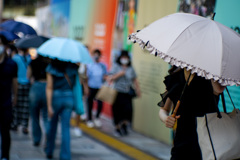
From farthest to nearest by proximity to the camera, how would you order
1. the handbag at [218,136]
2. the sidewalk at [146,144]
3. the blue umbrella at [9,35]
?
the sidewalk at [146,144] < the blue umbrella at [9,35] < the handbag at [218,136]

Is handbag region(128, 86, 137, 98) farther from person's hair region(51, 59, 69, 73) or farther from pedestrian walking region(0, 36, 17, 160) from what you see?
pedestrian walking region(0, 36, 17, 160)

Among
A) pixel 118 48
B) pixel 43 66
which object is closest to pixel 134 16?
pixel 118 48

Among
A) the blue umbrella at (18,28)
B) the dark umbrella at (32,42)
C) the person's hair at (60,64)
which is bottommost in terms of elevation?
the person's hair at (60,64)

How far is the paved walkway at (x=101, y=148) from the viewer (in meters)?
6.67

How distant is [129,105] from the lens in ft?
28.3

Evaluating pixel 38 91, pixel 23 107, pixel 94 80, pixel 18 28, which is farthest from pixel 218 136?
pixel 94 80

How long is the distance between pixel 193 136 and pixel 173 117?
214 millimetres

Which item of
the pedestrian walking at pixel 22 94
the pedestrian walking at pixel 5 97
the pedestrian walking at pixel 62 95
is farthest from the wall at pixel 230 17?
the pedestrian walking at pixel 22 94

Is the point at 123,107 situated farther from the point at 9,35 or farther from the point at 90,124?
Answer: the point at 9,35

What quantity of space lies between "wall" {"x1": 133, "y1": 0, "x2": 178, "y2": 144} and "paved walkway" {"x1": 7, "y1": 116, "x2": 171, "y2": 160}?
276 millimetres

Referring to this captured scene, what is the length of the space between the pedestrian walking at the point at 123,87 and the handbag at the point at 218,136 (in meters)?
5.42

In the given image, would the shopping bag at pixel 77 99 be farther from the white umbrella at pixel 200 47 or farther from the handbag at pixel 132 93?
the white umbrella at pixel 200 47

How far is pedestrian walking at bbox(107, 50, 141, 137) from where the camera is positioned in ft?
27.9

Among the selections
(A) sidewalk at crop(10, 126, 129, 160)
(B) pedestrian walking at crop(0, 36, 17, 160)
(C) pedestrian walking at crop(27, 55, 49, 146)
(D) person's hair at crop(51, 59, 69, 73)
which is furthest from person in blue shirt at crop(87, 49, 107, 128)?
(B) pedestrian walking at crop(0, 36, 17, 160)
